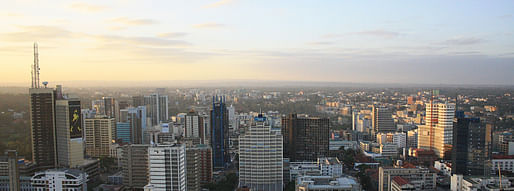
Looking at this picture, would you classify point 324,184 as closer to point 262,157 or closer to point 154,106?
point 262,157

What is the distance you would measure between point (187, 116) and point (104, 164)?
6191mm

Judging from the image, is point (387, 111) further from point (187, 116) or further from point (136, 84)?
point (136, 84)

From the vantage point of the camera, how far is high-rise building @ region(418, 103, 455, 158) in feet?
60.2

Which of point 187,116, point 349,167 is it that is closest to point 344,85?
point 349,167

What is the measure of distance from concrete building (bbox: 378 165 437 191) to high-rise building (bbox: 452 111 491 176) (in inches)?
84.0

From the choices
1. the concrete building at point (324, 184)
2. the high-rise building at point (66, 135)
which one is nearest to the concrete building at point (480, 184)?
the concrete building at point (324, 184)

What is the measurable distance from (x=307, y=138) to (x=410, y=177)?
22.1 feet

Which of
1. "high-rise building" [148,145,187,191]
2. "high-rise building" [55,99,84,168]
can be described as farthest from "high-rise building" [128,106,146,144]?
"high-rise building" [148,145,187,191]

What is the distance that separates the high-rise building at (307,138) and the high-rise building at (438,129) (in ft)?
18.1

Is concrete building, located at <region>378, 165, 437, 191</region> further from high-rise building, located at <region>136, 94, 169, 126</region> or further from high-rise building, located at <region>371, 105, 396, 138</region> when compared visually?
high-rise building, located at <region>136, 94, 169, 126</region>

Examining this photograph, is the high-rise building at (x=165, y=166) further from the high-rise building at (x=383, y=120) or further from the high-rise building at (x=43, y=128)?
the high-rise building at (x=383, y=120)

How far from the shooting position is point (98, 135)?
2156 centimetres

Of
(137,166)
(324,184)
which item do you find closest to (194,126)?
(137,166)

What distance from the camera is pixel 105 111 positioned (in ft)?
84.9
